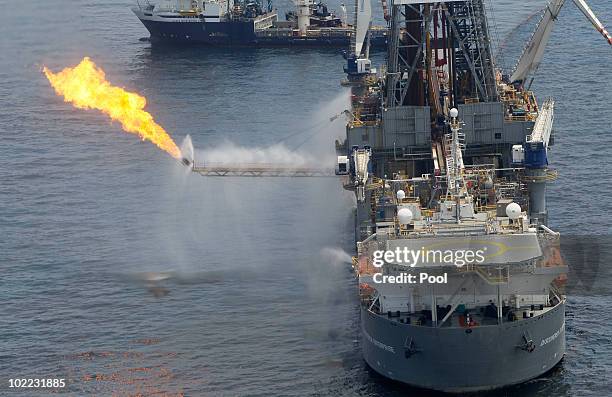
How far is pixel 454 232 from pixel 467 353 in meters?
8.71

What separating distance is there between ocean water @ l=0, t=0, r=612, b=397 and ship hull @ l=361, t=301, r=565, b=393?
1430mm

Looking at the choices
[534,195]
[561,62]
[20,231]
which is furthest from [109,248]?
[561,62]

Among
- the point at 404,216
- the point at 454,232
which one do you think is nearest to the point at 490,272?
the point at 454,232

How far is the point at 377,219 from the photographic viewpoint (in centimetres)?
11038

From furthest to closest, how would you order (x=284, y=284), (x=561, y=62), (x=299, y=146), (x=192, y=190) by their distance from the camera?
(x=561, y=62) < (x=299, y=146) < (x=192, y=190) < (x=284, y=284)

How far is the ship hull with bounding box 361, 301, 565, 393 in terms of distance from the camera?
9681 cm

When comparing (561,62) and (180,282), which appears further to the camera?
(561,62)

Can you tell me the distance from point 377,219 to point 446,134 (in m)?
10.8

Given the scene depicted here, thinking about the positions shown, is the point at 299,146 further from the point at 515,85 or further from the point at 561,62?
the point at 561,62

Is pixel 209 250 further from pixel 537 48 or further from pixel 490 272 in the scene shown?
pixel 537 48

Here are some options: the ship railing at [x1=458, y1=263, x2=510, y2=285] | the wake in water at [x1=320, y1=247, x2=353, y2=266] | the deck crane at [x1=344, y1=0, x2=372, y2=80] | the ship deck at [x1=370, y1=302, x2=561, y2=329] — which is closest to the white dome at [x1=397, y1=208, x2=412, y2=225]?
the ship railing at [x1=458, y1=263, x2=510, y2=285]

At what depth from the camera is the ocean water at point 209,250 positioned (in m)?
105

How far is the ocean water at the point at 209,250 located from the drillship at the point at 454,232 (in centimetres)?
334

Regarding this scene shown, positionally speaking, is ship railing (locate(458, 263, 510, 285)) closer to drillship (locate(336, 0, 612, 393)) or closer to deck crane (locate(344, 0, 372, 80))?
drillship (locate(336, 0, 612, 393))
